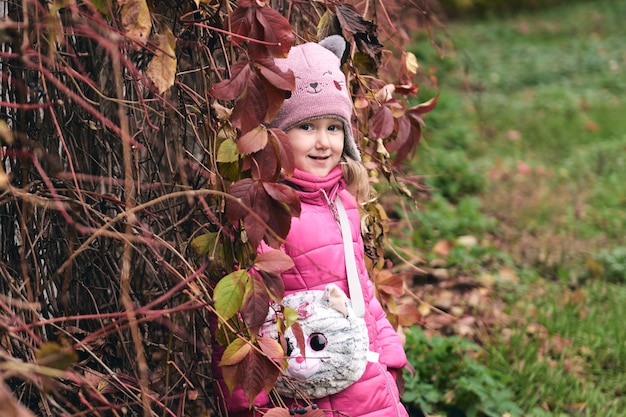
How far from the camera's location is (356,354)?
81.4 inches

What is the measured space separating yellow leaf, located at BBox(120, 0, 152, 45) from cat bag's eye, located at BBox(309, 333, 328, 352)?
908 millimetres

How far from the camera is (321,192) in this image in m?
2.21

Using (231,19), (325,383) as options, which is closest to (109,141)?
(231,19)

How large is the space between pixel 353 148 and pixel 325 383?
71 centimetres

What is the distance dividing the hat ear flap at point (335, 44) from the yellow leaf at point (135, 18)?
0.74m

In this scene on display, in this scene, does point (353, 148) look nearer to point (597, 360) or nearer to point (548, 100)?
point (597, 360)

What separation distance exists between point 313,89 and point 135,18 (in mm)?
643

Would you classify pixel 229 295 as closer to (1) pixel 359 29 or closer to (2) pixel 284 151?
(2) pixel 284 151

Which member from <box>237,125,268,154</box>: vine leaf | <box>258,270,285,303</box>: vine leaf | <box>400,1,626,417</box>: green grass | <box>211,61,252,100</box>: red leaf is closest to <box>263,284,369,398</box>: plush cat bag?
<box>258,270,285,303</box>: vine leaf

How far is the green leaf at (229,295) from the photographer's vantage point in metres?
1.70

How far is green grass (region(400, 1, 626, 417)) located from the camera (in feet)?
11.1

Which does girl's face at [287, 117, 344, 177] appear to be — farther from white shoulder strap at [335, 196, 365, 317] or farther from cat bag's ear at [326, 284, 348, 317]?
cat bag's ear at [326, 284, 348, 317]

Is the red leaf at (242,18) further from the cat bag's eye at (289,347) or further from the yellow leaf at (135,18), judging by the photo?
the cat bag's eye at (289,347)

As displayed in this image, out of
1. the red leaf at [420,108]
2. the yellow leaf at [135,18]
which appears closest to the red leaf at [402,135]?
the red leaf at [420,108]
